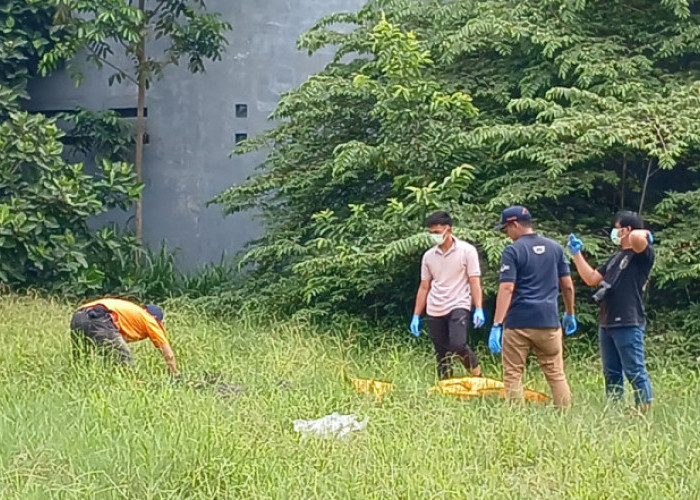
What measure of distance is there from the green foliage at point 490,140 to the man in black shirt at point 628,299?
1.56 meters

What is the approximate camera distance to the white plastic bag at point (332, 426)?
5969 mm

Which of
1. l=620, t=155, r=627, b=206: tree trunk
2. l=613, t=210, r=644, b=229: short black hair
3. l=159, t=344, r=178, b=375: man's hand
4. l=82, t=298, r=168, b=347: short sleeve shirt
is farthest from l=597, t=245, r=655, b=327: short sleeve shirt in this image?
l=82, t=298, r=168, b=347: short sleeve shirt

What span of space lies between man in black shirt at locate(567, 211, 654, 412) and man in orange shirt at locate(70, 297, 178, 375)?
3.35 metres

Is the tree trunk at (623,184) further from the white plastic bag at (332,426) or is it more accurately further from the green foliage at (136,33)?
the green foliage at (136,33)

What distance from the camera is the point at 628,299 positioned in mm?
6691

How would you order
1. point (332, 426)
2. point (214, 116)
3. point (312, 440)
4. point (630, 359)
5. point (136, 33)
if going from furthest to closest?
point (214, 116), point (136, 33), point (630, 359), point (332, 426), point (312, 440)

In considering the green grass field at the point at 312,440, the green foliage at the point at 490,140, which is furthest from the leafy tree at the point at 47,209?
the green grass field at the point at 312,440

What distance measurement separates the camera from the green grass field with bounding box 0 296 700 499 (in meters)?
5.15

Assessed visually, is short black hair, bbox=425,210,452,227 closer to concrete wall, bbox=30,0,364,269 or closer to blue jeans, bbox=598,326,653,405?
blue jeans, bbox=598,326,653,405

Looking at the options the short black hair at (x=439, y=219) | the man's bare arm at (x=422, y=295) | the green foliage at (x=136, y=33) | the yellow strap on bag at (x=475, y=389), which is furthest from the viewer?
the green foliage at (x=136, y=33)

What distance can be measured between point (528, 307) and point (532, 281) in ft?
0.63

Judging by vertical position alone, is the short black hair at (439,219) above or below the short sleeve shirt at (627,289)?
above

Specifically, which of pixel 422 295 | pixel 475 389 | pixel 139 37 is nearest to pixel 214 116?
pixel 139 37

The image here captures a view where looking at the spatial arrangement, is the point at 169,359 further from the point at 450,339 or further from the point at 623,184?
the point at 623,184
